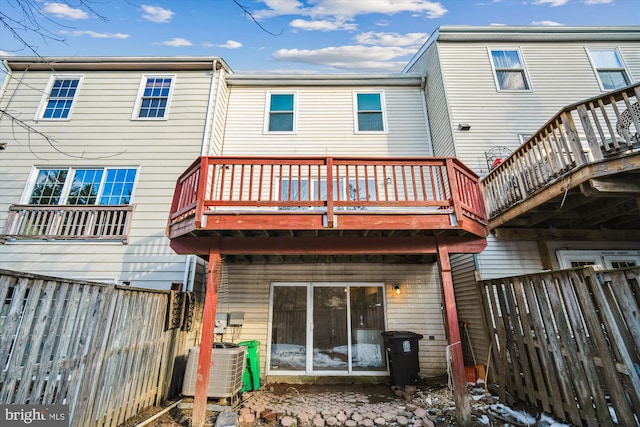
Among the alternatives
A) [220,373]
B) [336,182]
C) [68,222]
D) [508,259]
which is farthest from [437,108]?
[68,222]

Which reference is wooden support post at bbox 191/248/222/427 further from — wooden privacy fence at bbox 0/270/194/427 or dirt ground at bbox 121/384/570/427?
wooden privacy fence at bbox 0/270/194/427

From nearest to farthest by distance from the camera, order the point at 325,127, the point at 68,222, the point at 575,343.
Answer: the point at 575,343 < the point at 68,222 < the point at 325,127

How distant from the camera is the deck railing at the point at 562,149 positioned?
13.1 feet

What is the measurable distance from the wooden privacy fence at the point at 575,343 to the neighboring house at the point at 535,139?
1236 mm

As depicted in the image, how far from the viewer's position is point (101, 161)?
7.00m

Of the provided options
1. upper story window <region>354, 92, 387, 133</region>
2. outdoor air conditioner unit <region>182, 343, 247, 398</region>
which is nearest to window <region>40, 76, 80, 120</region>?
outdoor air conditioner unit <region>182, 343, 247, 398</region>

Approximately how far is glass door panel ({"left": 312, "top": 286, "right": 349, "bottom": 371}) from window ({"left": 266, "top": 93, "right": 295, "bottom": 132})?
4874mm

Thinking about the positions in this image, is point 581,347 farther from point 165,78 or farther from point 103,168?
point 165,78

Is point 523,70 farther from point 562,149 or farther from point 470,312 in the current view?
point 470,312

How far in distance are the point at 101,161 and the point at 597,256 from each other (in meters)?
12.4

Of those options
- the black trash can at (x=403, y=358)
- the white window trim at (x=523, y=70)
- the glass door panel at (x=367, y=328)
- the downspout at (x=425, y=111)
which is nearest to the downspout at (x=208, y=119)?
the glass door panel at (x=367, y=328)

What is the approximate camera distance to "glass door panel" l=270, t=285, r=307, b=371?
242 inches

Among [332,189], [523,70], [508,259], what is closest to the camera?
[332,189]

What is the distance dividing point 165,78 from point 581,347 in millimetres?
10784
